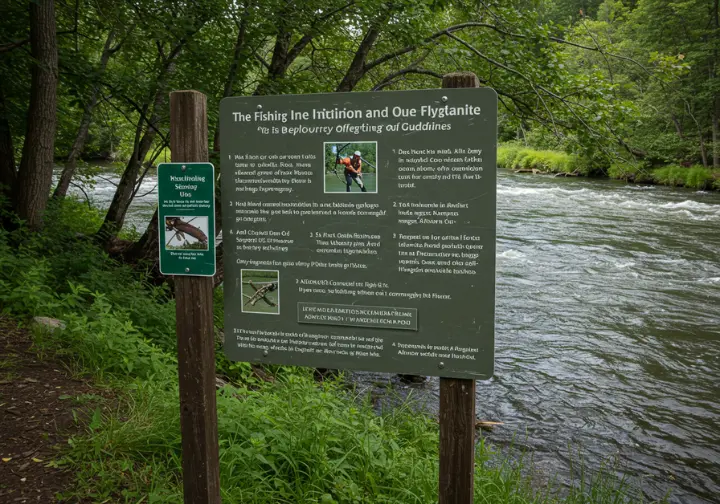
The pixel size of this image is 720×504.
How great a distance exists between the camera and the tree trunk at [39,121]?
21.7 feet

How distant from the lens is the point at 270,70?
7863 millimetres

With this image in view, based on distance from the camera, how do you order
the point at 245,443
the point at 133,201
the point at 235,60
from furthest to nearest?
1. the point at 133,201
2. the point at 235,60
3. the point at 245,443

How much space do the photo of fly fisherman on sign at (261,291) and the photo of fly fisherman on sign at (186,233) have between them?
0.22m

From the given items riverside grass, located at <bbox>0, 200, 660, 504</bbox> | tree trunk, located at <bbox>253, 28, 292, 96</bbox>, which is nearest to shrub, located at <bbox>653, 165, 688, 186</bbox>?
tree trunk, located at <bbox>253, 28, 292, 96</bbox>

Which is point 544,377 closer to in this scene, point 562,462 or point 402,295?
point 562,462

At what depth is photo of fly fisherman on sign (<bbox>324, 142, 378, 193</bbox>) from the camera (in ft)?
8.05

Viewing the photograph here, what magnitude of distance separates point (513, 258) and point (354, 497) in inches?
446

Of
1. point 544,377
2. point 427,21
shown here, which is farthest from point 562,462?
point 427,21

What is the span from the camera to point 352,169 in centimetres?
250

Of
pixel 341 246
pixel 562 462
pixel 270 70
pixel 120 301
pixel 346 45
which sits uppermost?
pixel 346 45

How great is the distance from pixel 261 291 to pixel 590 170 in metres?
31.6

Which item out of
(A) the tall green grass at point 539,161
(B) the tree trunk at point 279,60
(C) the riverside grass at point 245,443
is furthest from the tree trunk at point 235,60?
(A) the tall green grass at point 539,161

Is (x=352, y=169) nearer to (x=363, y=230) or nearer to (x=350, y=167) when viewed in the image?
(x=350, y=167)

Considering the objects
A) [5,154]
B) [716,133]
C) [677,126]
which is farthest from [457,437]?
[677,126]
